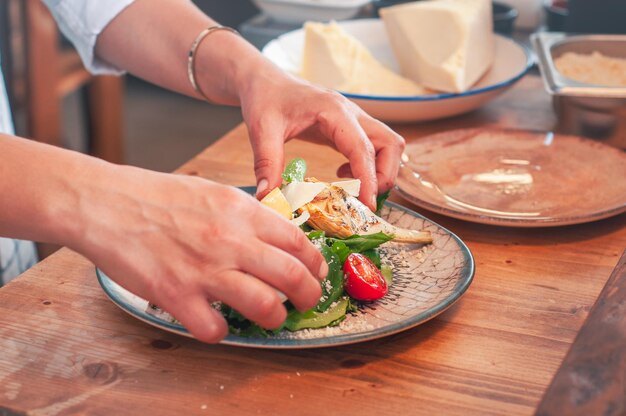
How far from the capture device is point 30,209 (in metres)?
0.81

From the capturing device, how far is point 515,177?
1.37m

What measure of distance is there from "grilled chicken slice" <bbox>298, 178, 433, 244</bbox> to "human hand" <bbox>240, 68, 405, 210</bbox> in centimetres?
6

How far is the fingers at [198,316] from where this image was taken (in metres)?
0.81

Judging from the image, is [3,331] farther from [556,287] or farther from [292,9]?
[292,9]

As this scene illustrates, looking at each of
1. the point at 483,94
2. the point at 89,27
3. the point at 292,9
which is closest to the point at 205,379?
the point at 89,27

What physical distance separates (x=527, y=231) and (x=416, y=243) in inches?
8.5

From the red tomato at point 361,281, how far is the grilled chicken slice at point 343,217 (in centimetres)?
7

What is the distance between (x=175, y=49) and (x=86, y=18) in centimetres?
18

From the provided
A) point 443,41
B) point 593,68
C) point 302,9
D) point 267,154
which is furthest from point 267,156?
point 302,9

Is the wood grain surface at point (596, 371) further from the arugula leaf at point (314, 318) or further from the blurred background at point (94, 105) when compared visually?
the blurred background at point (94, 105)

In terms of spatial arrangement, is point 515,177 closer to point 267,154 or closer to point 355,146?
point 355,146

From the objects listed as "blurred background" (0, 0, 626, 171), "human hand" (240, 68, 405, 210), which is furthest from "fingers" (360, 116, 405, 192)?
"blurred background" (0, 0, 626, 171)

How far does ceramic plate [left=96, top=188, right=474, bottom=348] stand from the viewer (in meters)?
0.86

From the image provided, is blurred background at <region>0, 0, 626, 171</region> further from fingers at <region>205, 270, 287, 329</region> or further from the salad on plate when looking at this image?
fingers at <region>205, 270, 287, 329</region>
